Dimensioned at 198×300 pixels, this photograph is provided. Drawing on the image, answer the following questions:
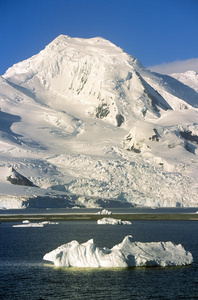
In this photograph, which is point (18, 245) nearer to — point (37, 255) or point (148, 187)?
point (37, 255)

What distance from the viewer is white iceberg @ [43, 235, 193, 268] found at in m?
40.5

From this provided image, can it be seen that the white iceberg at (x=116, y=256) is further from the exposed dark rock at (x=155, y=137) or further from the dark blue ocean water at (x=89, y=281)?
the exposed dark rock at (x=155, y=137)

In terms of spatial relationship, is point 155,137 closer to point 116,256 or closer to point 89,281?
point 116,256

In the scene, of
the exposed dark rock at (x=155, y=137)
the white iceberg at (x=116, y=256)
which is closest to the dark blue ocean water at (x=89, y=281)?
the white iceberg at (x=116, y=256)

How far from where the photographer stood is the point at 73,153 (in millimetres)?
197875

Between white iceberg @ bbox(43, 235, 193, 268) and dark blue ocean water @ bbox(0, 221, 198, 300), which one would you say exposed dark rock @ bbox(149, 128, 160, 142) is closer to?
dark blue ocean water @ bbox(0, 221, 198, 300)

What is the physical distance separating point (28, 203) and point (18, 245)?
2973 inches

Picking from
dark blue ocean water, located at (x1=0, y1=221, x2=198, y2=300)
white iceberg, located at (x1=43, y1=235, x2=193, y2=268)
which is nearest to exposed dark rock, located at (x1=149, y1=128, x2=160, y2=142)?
dark blue ocean water, located at (x1=0, y1=221, x2=198, y2=300)

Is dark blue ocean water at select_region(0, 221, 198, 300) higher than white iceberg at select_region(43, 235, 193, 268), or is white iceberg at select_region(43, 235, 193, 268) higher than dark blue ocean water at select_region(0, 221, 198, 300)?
white iceberg at select_region(43, 235, 193, 268)

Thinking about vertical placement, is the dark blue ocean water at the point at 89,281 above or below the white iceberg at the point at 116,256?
below

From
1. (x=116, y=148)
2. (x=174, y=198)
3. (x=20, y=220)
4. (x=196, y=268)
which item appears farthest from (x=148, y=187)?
(x=196, y=268)

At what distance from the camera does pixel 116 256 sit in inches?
1601

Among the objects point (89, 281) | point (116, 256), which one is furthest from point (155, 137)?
point (89, 281)

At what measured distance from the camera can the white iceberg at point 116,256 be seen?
1593 inches
